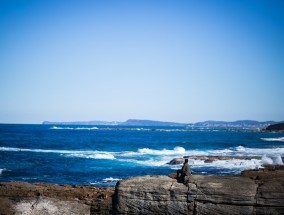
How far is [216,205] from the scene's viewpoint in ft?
38.1

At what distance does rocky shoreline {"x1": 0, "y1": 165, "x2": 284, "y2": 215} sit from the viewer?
11383 millimetres

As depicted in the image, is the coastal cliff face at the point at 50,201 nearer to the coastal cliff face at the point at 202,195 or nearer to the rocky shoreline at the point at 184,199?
the rocky shoreline at the point at 184,199

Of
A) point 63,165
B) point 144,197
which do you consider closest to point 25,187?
point 144,197

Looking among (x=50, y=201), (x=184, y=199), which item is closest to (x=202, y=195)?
(x=184, y=199)

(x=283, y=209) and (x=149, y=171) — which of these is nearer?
(x=283, y=209)

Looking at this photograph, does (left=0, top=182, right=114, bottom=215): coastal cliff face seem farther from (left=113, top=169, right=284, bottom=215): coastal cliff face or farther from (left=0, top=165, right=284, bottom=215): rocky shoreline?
(left=113, top=169, right=284, bottom=215): coastal cliff face

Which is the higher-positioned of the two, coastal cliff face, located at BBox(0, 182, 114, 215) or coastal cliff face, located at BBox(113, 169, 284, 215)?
coastal cliff face, located at BBox(113, 169, 284, 215)

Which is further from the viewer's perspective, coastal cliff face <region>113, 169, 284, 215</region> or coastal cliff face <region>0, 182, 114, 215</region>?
coastal cliff face <region>0, 182, 114, 215</region>

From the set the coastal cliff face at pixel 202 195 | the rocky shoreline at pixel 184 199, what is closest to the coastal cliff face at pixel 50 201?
the rocky shoreline at pixel 184 199

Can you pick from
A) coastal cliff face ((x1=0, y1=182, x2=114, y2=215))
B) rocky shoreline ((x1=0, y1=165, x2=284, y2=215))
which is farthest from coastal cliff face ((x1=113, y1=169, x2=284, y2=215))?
coastal cliff face ((x1=0, y1=182, x2=114, y2=215))

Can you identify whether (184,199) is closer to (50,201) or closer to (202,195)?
(202,195)

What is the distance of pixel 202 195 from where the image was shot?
11.8 metres

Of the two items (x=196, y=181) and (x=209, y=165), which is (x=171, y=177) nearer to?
(x=196, y=181)

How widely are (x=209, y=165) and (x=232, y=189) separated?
24.0 metres
